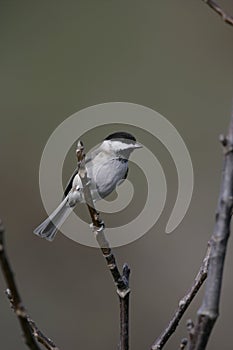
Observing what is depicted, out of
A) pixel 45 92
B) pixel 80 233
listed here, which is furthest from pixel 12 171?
pixel 80 233

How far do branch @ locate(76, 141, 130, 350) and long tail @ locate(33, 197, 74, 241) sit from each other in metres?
0.85

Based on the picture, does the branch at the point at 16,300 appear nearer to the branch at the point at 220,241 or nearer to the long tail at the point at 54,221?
the branch at the point at 220,241

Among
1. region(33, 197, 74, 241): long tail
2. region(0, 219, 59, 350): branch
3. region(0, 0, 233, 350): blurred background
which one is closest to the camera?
region(0, 219, 59, 350): branch

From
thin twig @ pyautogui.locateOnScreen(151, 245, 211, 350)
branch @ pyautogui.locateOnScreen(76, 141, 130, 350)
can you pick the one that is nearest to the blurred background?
branch @ pyautogui.locateOnScreen(76, 141, 130, 350)

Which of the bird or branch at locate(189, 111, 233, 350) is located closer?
branch at locate(189, 111, 233, 350)

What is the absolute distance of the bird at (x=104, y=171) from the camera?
8.23 ft

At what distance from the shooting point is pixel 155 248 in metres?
4.52

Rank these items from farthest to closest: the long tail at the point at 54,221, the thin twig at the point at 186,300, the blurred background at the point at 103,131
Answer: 1. the blurred background at the point at 103,131
2. the long tail at the point at 54,221
3. the thin twig at the point at 186,300

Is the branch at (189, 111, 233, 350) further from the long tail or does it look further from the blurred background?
the blurred background

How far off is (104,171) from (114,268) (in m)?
1.21

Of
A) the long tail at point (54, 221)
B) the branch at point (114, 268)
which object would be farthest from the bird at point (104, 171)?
the branch at point (114, 268)

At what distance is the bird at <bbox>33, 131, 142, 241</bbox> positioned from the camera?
251 cm

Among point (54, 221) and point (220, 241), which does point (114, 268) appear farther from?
point (54, 221)

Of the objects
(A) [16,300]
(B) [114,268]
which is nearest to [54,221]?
(B) [114,268]
